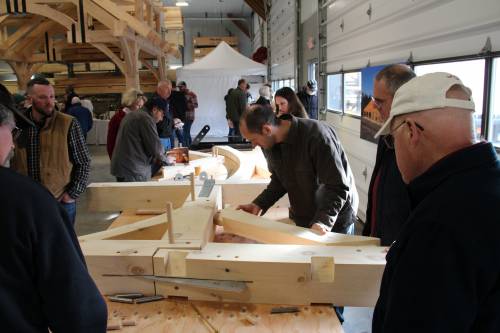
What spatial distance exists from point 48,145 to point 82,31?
399cm

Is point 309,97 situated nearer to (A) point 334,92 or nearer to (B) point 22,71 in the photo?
(A) point 334,92

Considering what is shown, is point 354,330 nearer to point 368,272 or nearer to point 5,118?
point 368,272

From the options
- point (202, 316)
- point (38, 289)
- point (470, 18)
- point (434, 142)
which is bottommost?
point (202, 316)

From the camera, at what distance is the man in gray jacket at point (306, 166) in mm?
2252

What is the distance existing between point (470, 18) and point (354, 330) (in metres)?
2.33

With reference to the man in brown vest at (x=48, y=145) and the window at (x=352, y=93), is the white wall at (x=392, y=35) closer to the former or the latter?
the window at (x=352, y=93)

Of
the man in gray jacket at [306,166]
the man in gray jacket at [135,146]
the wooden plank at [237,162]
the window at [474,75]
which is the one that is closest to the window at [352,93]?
the wooden plank at [237,162]

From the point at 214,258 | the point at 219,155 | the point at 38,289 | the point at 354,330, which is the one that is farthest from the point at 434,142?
the point at 219,155

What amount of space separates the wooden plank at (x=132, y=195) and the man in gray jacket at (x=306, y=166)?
49cm

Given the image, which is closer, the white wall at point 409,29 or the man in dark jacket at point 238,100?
the white wall at point 409,29

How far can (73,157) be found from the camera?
3213 millimetres

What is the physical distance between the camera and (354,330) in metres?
2.97

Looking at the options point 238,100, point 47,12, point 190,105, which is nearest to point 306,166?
point 47,12

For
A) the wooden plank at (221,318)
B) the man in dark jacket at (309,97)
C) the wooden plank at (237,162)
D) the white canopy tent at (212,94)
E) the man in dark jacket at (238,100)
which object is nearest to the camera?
the wooden plank at (221,318)
